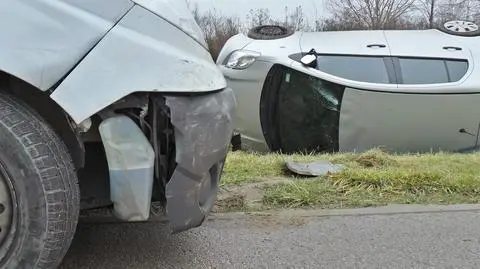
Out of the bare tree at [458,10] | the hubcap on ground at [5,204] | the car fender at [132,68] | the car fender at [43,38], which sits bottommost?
the bare tree at [458,10]

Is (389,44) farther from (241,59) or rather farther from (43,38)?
(43,38)

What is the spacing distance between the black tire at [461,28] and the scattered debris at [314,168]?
415 centimetres

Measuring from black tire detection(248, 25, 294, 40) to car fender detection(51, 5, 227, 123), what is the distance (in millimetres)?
5815

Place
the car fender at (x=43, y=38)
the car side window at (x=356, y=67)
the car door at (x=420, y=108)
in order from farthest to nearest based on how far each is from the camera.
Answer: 1. the car side window at (x=356, y=67)
2. the car door at (x=420, y=108)
3. the car fender at (x=43, y=38)

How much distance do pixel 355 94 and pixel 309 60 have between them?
768mm

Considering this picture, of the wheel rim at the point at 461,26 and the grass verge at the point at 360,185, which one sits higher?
the wheel rim at the point at 461,26

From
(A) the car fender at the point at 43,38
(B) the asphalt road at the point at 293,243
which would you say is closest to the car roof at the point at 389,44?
(B) the asphalt road at the point at 293,243

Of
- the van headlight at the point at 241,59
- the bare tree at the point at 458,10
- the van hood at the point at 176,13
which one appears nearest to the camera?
the van hood at the point at 176,13

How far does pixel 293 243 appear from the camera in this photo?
3.97 meters

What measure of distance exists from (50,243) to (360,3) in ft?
75.4

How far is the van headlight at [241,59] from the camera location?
27.8 feet

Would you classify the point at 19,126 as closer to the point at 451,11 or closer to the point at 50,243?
the point at 50,243

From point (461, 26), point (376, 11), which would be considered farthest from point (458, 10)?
point (461, 26)

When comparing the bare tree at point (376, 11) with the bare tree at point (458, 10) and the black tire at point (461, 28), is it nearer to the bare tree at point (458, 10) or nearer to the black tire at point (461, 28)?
the bare tree at point (458, 10)
